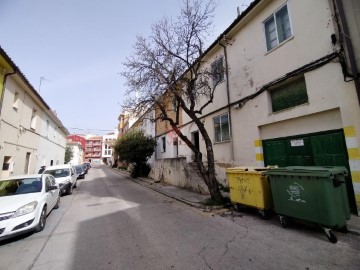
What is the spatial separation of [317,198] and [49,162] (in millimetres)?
22590

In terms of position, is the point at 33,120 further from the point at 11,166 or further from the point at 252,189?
the point at 252,189

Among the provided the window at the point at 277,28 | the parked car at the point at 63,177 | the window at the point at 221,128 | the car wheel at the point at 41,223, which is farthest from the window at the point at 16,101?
the window at the point at 277,28

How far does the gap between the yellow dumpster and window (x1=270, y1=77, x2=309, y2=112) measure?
10.5 feet

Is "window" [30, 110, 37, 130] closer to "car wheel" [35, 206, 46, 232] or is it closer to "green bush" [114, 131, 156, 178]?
"green bush" [114, 131, 156, 178]

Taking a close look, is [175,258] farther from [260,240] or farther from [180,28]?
[180,28]

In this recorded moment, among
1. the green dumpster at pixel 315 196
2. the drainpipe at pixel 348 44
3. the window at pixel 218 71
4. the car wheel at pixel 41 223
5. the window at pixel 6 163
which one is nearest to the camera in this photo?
the green dumpster at pixel 315 196

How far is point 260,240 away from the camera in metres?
4.60

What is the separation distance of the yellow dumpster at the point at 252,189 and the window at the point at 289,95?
3200 millimetres

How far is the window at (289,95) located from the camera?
7609 millimetres

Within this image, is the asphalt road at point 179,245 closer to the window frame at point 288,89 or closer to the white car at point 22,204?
the white car at point 22,204

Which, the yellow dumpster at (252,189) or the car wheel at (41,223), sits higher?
the yellow dumpster at (252,189)

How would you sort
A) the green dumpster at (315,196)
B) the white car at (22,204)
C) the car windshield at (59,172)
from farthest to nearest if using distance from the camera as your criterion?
the car windshield at (59,172) < the white car at (22,204) < the green dumpster at (315,196)

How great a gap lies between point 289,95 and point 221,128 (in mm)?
4324

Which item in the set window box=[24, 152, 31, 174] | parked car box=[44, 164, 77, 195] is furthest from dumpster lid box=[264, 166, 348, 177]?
window box=[24, 152, 31, 174]
